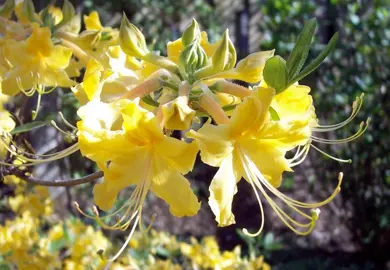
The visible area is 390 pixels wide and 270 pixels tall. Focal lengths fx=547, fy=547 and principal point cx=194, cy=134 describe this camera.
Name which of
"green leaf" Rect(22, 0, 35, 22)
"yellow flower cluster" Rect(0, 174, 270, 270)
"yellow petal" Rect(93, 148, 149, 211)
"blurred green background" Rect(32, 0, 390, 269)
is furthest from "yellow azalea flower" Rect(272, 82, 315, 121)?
"blurred green background" Rect(32, 0, 390, 269)

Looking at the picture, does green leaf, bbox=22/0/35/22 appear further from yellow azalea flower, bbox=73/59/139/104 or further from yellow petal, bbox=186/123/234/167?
yellow petal, bbox=186/123/234/167

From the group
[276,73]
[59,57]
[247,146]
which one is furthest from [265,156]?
[59,57]

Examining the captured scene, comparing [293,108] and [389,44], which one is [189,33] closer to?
Result: [293,108]

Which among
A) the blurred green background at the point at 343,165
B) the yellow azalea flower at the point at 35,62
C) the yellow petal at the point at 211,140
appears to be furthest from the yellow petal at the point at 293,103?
the blurred green background at the point at 343,165

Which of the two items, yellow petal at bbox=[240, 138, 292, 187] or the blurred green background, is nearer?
yellow petal at bbox=[240, 138, 292, 187]

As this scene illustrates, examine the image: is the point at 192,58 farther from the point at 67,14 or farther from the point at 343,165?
the point at 343,165

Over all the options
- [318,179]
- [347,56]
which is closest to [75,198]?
[318,179]
